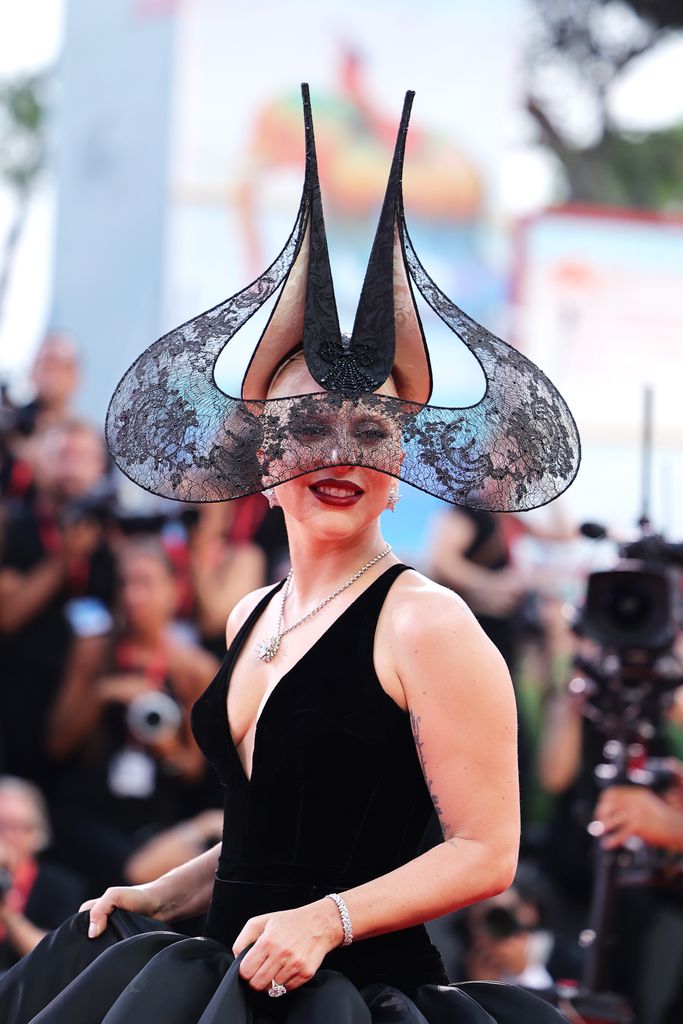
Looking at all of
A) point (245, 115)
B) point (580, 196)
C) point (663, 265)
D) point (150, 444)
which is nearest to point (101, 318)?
point (245, 115)

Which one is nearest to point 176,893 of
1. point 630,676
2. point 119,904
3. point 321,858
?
point 119,904

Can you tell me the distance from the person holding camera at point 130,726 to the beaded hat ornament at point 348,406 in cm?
281

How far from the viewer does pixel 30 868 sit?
4496mm

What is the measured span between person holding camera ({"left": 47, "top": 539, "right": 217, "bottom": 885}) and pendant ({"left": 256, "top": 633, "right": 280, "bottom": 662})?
2.75 m

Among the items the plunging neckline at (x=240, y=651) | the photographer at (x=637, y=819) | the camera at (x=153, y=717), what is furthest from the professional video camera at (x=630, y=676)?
the plunging neckline at (x=240, y=651)

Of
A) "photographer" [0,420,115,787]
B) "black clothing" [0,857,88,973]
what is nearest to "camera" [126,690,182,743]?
"photographer" [0,420,115,787]

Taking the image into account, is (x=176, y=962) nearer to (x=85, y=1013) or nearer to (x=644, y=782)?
(x=85, y=1013)

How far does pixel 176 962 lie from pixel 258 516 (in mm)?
3728

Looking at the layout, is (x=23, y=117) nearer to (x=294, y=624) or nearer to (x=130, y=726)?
(x=130, y=726)

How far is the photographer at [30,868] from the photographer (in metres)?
4.39

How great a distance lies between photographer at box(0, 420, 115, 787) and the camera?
5.07 meters

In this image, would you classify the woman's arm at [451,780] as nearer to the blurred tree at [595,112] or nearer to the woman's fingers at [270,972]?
the woman's fingers at [270,972]

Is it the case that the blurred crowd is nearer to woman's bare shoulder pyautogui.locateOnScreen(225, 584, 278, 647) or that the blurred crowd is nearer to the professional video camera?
the professional video camera

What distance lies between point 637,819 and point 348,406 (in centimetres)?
210
